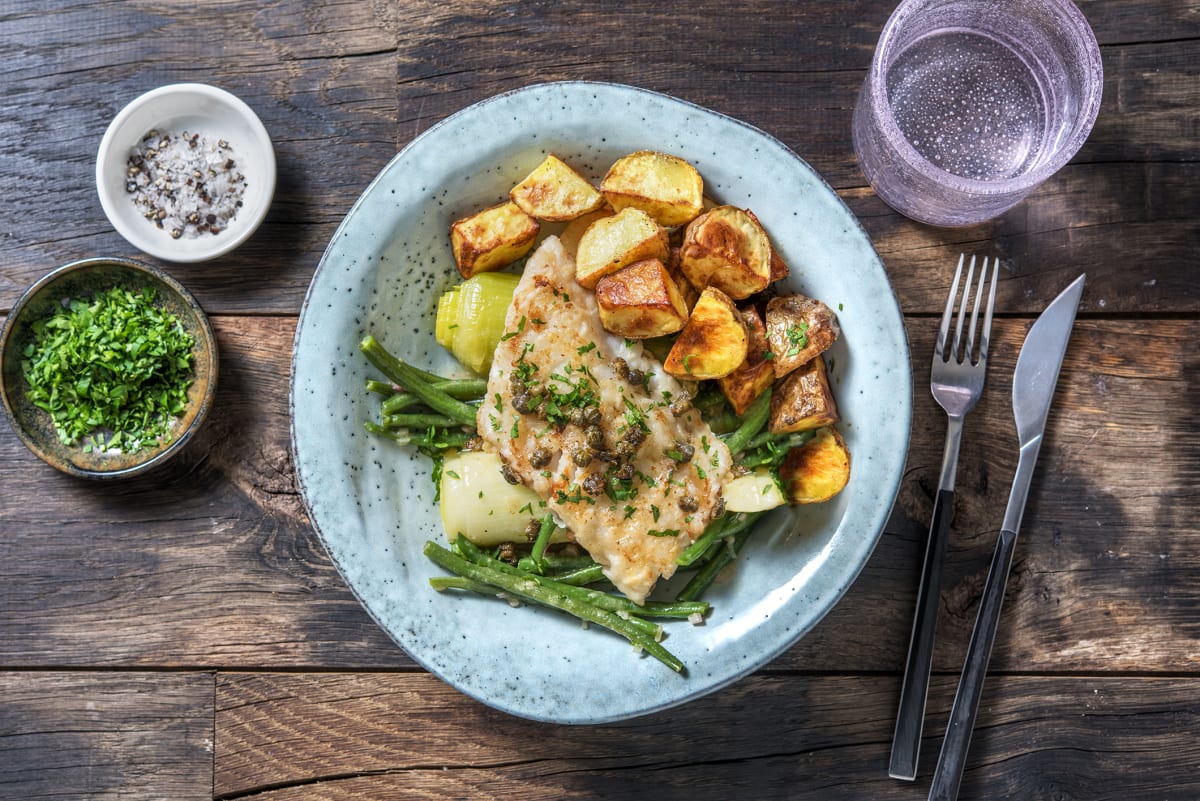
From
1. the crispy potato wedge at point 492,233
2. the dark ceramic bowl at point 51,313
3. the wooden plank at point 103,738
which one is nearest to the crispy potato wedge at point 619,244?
the crispy potato wedge at point 492,233

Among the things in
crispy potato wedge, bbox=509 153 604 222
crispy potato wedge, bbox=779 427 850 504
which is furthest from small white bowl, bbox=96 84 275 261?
crispy potato wedge, bbox=779 427 850 504

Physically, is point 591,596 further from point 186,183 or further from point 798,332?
point 186,183

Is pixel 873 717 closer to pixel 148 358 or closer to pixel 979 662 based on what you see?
pixel 979 662

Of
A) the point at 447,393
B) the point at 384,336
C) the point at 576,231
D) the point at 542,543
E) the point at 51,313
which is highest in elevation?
the point at 576,231

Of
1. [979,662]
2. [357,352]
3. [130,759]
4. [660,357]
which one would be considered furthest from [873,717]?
[130,759]

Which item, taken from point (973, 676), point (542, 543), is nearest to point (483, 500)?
point (542, 543)

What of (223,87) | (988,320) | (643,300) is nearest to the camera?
(643,300)

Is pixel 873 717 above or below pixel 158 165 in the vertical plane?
below
